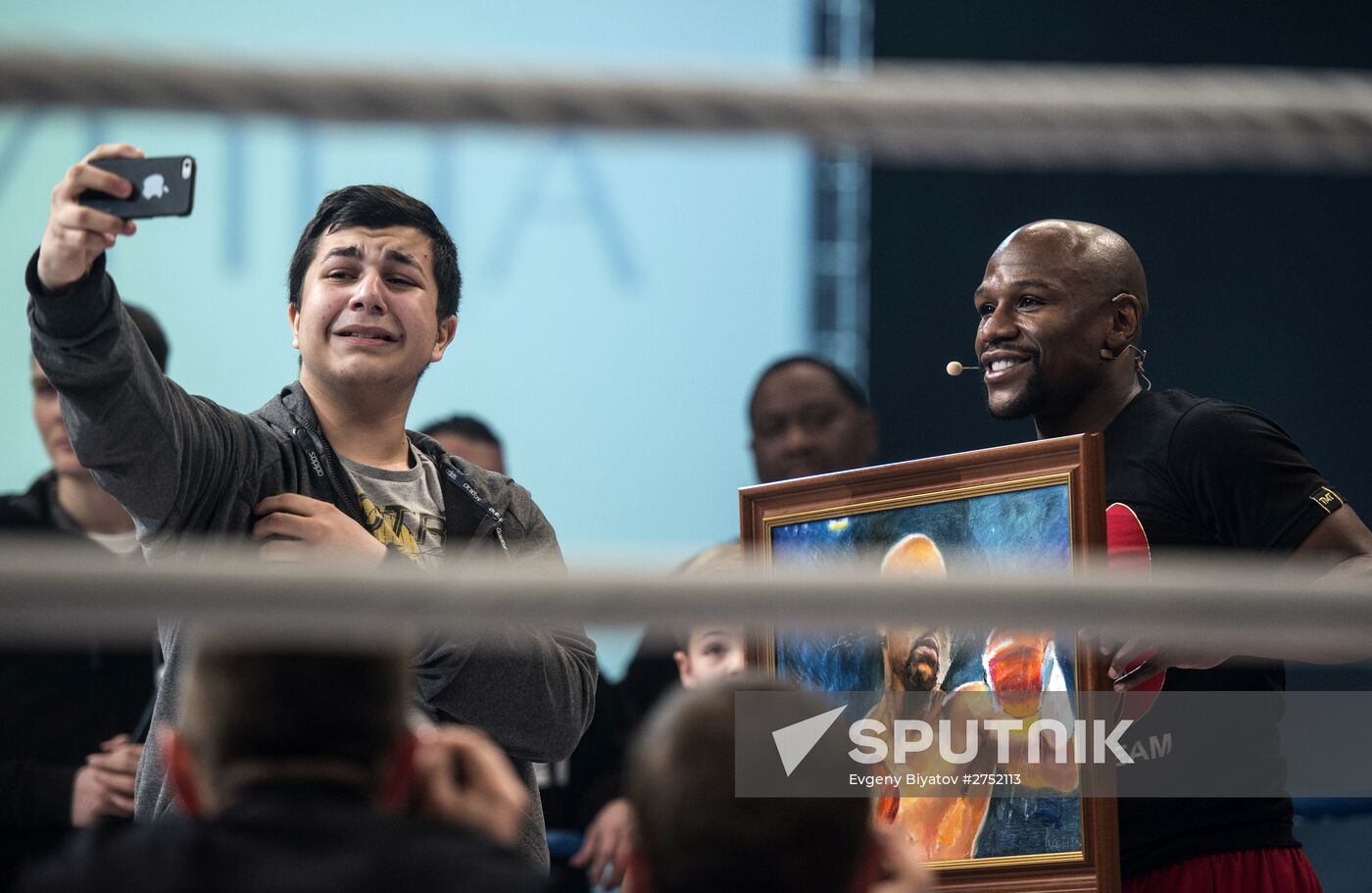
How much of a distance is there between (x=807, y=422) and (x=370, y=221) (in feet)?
4.47

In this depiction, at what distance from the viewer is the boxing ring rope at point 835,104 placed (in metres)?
0.59

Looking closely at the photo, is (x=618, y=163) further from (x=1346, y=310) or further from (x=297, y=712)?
(x=297, y=712)

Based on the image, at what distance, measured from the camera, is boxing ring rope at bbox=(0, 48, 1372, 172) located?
59 centimetres

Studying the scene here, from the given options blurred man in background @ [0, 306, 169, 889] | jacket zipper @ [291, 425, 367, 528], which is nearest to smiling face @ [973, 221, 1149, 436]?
jacket zipper @ [291, 425, 367, 528]

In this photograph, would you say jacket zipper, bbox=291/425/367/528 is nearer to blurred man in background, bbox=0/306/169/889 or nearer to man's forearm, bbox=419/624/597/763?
man's forearm, bbox=419/624/597/763

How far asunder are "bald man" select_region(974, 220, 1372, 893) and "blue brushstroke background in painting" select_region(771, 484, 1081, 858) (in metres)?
0.15

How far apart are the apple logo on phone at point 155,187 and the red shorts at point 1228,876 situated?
131 centimetres

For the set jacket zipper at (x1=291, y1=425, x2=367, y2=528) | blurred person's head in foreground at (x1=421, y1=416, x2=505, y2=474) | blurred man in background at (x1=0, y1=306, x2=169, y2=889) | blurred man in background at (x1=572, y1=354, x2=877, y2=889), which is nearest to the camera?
jacket zipper at (x1=291, y1=425, x2=367, y2=528)

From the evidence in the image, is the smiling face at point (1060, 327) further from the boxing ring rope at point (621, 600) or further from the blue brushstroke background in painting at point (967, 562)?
the boxing ring rope at point (621, 600)

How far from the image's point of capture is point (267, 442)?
175cm

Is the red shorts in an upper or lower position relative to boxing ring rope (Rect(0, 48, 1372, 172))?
lower

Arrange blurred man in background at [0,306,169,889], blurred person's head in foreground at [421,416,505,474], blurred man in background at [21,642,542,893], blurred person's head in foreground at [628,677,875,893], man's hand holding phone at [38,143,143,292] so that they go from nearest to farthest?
1. blurred man in background at [21,642,542,893]
2. blurred person's head in foreground at [628,677,875,893]
3. man's hand holding phone at [38,143,143,292]
4. blurred man in background at [0,306,169,889]
5. blurred person's head in foreground at [421,416,505,474]

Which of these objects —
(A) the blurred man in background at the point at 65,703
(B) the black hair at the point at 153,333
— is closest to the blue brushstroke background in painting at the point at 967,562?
(A) the blurred man in background at the point at 65,703

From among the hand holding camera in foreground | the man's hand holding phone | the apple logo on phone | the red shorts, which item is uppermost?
the apple logo on phone
